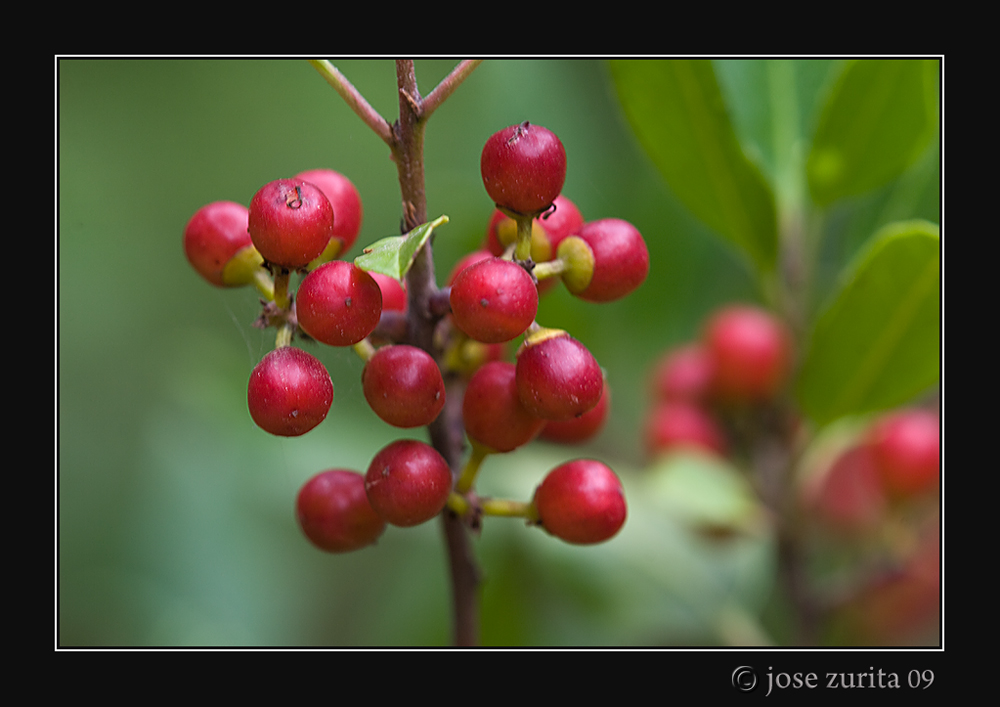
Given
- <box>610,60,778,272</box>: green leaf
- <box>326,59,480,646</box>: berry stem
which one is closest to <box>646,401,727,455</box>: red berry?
<box>610,60,778,272</box>: green leaf

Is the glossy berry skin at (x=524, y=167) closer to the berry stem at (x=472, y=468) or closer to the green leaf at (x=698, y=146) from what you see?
the berry stem at (x=472, y=468)

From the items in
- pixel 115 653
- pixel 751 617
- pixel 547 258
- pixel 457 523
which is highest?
pixel 547 258

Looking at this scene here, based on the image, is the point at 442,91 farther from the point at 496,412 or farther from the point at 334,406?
the point at 334,406

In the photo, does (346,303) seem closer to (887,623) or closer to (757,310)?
(757,310)

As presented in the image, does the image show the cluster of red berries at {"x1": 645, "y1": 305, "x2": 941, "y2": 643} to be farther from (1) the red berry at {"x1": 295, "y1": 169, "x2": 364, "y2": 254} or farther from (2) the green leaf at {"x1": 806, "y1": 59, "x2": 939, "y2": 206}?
(1) the red berry at {"x1": 295, "y1": 169, "x2": 364, "y2": 254}

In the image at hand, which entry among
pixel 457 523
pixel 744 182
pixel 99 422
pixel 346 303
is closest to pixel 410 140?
pixel 346 303

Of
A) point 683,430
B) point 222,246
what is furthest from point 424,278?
point 683,430
